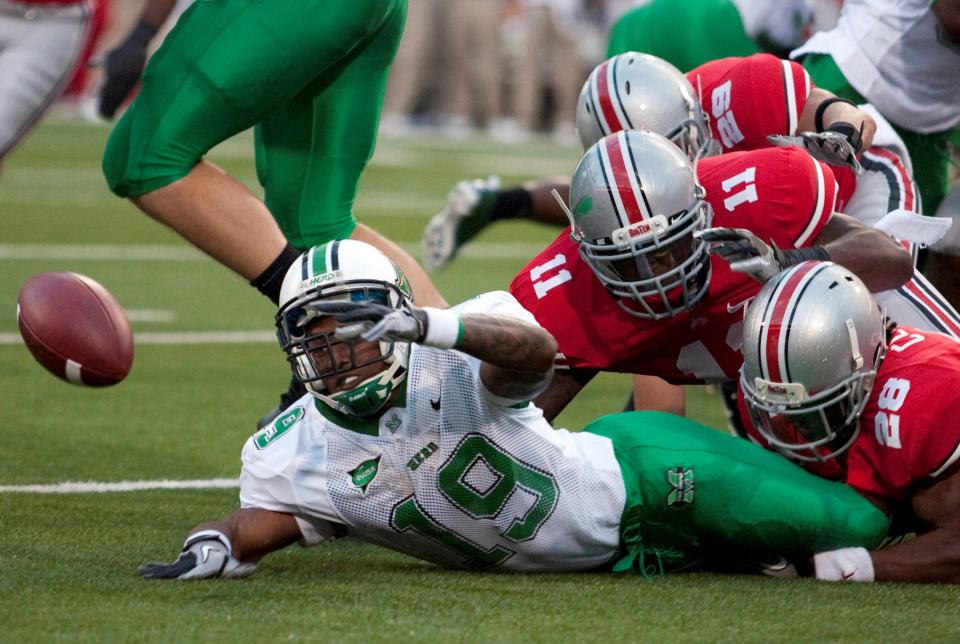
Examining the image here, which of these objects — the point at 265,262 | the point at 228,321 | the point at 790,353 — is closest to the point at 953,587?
the point at 790,353

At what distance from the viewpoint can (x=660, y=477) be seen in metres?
3.46

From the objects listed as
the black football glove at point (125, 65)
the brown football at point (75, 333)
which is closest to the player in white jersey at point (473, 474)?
the brown football at point (75, 333)

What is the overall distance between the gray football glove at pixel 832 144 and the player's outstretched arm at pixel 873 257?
0.21 m

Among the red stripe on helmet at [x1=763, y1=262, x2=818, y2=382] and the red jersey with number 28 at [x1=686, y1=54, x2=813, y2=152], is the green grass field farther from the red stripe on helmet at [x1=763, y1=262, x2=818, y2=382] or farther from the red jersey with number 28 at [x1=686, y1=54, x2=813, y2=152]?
the red jersey with number 28 at [x1=686, y1=54, x2=813, y2=152]

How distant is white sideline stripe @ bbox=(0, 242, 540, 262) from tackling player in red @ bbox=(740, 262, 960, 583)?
5.79 meters

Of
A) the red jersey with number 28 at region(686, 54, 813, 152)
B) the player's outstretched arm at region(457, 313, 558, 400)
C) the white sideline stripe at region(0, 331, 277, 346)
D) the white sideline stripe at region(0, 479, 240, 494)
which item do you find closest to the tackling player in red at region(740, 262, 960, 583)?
the player's outstretched arm at region(457, 313, 558, 400)

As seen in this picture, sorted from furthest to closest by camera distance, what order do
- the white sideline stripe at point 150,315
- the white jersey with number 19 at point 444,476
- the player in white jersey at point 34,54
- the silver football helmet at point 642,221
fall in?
the white sideline stripe at point 150,315 → the player in white jersey at point 34,54 → the silver football helmet at point 642,221 → the white jersey with number 19 at point 444,476

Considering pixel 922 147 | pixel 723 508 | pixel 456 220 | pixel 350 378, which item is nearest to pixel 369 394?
pixel 350 378

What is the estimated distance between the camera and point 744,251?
3.66m

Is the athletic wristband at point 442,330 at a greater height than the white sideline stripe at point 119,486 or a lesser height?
greater

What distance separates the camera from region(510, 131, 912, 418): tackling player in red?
12.2ft

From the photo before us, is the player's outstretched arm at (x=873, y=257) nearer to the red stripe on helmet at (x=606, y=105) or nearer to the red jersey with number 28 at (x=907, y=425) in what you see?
the red jersey with number 28 at (x=907, y=425)

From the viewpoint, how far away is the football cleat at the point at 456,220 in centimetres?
557

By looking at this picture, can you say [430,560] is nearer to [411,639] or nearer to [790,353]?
[411,639]
